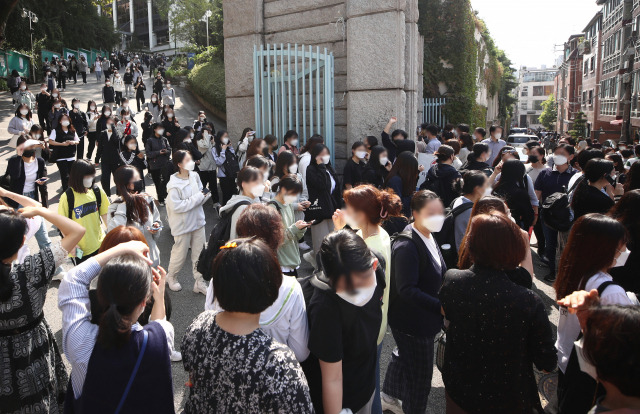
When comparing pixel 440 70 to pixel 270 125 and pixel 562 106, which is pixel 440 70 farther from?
pixel 562 106

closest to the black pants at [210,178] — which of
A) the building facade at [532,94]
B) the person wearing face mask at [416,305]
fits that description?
the person wearing face mask at [416,305]

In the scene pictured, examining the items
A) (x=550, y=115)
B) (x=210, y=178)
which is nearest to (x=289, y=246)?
(x=210, y=178)

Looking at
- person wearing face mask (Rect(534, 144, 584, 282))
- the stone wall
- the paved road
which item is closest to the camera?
the paved road

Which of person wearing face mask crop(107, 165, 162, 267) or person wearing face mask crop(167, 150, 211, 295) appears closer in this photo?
person wearing face mask crop(107, 165, 162, 267)

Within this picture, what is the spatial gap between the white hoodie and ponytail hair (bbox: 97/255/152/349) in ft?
10.8

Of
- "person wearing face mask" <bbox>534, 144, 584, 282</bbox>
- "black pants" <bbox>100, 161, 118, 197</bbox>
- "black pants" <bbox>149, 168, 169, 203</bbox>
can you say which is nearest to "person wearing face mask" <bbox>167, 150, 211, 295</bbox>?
"black pants" <bbox>149, 168, 169, 203</bbox>

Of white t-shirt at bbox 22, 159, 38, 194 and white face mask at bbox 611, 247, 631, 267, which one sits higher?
white t-shirt at bbox 22, 159, 38, 194

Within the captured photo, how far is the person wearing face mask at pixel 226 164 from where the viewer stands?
27.0 feet

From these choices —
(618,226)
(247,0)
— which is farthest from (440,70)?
(618,226)

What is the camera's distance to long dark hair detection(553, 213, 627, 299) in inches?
99.2

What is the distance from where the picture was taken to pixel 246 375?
175 cm

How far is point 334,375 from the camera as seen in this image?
216 cm

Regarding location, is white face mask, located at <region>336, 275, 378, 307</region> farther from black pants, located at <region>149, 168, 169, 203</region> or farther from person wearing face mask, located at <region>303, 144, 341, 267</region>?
black pants, located at <region>149, 168, 169, 203</region>

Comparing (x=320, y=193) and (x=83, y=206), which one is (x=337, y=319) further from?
(x=320, y=193)
